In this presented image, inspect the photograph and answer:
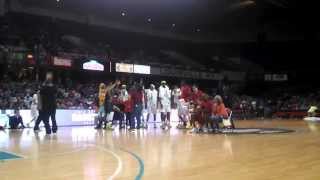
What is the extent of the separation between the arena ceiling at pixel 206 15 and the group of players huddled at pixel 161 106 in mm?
14867

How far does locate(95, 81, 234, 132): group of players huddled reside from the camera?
1497cm

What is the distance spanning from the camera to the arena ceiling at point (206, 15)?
33.1m

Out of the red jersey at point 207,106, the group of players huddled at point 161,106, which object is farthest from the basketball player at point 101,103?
the red jersey at point 207,106

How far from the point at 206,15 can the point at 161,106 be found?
21249 mm

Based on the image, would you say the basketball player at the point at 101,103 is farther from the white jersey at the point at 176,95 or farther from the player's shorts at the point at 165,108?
the white jersey at the point at 176,95

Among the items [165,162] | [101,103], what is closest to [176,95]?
[101,103]

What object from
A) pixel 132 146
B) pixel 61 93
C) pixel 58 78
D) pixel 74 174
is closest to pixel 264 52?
pixel 58 78

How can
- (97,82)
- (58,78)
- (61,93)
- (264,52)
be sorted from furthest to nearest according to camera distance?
(264,52) < (97,82) < (58,78) < (61,93)

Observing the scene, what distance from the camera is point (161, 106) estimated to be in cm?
1848

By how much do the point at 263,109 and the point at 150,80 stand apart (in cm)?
950

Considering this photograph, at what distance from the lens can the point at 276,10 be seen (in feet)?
122

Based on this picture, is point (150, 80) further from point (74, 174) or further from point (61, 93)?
point (74, 174)

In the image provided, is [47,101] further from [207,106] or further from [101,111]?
[207,106]

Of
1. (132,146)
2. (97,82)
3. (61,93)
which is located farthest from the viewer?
(97,82)
